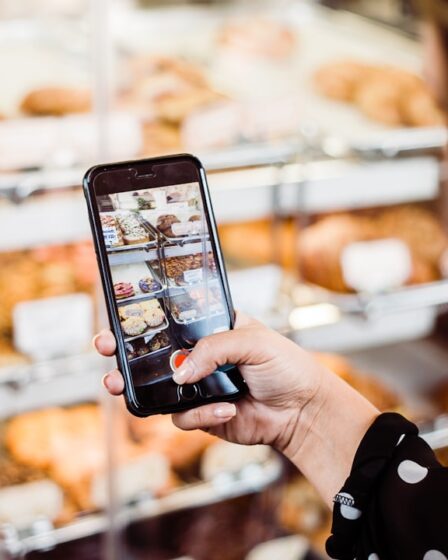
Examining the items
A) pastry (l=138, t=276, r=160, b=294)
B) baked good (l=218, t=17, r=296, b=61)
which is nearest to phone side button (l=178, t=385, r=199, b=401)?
pastry (l=138, t=276, r=160, b=294)

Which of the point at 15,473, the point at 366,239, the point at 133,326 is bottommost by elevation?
the point at 15,473

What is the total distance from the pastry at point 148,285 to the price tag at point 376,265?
35.4 inches

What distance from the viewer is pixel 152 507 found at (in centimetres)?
172

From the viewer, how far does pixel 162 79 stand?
177 cm

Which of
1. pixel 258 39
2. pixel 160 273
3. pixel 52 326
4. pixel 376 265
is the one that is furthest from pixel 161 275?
pixel 258 39

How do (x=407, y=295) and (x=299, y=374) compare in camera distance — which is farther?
(x=407, y=295)

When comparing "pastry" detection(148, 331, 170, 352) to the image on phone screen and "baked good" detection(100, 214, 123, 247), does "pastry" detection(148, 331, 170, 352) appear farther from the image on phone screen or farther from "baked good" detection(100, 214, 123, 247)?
"baked good" detection(100, 214, 123, 247)

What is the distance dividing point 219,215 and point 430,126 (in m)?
0.50

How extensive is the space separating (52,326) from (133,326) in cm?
64

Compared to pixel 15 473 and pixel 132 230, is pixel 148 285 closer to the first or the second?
pixel 132 230

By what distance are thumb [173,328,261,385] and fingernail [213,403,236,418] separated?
5 centimetres

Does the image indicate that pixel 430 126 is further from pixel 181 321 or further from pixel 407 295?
pixel 181 321

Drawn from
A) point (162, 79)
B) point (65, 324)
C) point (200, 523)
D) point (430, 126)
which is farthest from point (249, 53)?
point (200, 523)

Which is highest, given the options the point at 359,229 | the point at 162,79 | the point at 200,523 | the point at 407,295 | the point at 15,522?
the point at 162,79
